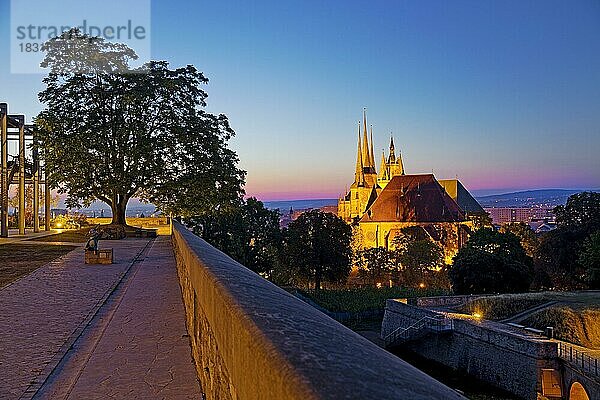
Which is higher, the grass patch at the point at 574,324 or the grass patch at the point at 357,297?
the grass patch at the point at 574,324

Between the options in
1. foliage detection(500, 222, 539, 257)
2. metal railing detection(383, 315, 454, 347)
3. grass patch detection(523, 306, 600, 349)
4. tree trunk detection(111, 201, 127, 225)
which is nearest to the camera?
tree trunk detection(111, 201, 127, 225)

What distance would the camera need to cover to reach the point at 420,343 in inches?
1558

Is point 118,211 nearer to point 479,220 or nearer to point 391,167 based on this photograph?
point 479,220

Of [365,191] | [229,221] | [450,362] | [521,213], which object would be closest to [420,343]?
[450,362]

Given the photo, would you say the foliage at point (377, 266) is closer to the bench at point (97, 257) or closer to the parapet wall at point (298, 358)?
the bench at point (97, 257)

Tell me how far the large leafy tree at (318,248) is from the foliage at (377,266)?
10.9 m

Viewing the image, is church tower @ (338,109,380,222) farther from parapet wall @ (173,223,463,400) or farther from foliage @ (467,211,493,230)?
parapet wall @ (173,223,463,400)

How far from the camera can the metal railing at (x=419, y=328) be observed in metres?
Result: 37.3

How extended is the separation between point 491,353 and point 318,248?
3006cm

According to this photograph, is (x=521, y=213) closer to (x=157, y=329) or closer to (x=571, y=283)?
(x=571, y=283)

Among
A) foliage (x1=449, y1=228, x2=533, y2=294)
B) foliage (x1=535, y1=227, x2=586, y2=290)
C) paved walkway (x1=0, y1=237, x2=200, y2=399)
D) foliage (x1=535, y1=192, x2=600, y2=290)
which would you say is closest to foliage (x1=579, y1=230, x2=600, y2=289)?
foliage (x1=535, y1=192, x2=600, y2=290)

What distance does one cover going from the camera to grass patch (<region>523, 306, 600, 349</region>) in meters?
33.7

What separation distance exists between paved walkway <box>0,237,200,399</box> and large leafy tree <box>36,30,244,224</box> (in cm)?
1497

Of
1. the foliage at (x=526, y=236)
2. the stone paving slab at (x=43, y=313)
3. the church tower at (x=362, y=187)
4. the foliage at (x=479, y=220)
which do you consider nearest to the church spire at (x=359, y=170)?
the church tower at (x=362, y=187)
